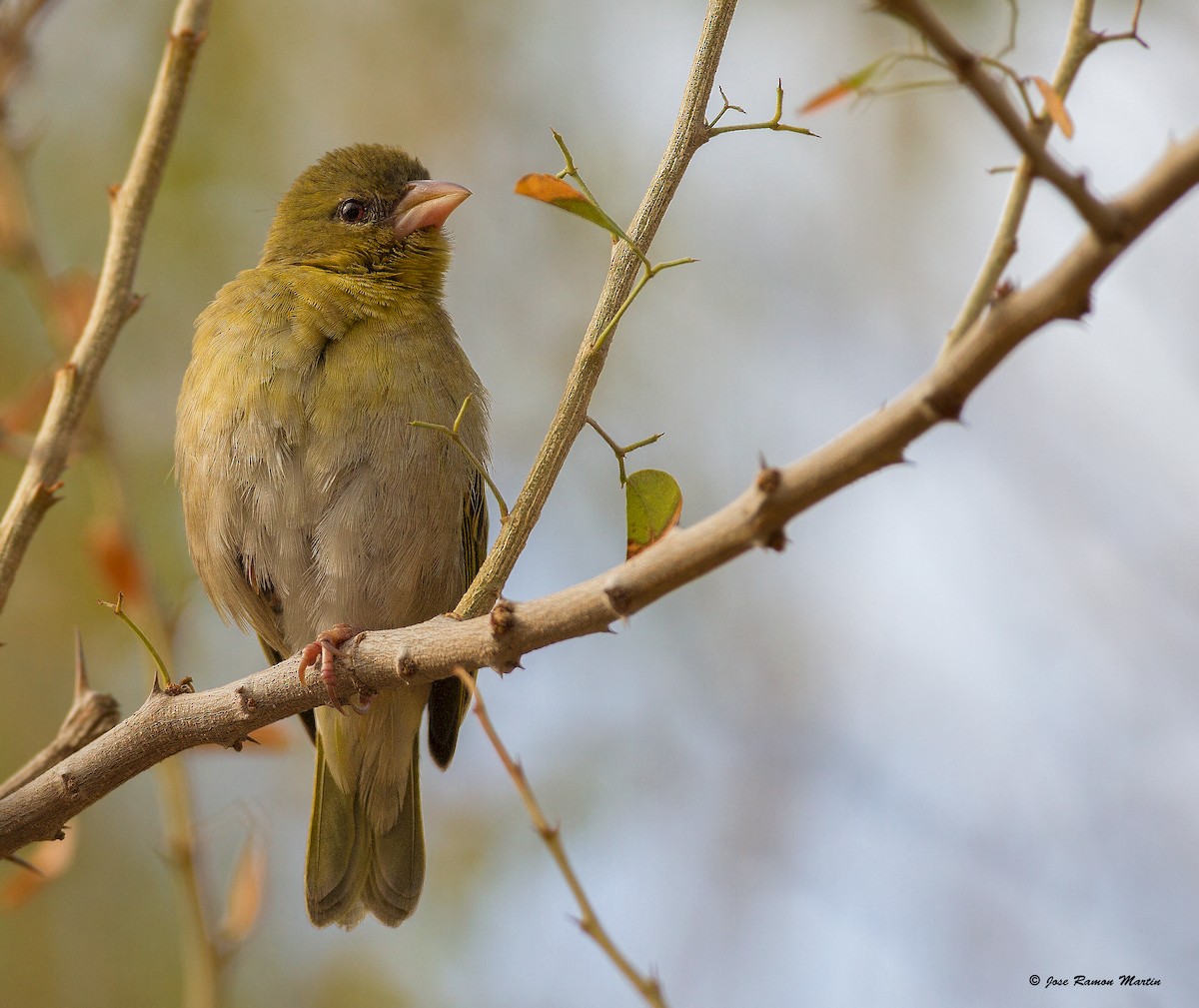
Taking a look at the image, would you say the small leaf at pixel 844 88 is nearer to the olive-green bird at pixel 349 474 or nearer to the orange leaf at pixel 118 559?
the olive-green bird at pixel 349 474

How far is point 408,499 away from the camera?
3869mm

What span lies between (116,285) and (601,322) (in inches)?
53.3

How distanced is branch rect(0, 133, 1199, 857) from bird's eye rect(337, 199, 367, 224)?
2.23 metres

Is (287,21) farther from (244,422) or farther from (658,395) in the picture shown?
(244,422)

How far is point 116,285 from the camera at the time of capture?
3152 mm

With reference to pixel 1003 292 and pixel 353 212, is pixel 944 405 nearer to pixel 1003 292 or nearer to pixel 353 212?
pixel 1003 292

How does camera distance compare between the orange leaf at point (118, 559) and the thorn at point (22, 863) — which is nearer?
the thorn at point (22, 863)

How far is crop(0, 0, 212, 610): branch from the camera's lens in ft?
9.84

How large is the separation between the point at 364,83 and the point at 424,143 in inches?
21.6

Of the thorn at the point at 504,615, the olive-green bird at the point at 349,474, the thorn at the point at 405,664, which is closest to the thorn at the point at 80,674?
the thorn at the point at 405,664

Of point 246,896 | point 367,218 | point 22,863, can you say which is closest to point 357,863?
point 246,896

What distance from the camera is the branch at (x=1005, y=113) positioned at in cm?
139

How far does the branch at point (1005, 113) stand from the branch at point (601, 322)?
1062 millimetres

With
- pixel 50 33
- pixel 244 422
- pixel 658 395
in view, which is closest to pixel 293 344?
pixel 244 422
